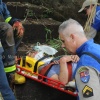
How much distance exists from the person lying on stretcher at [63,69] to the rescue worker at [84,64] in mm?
1092

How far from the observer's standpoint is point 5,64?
12.2 ft

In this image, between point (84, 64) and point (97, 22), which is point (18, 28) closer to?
point (97, 22)

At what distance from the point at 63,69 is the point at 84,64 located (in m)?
1.33

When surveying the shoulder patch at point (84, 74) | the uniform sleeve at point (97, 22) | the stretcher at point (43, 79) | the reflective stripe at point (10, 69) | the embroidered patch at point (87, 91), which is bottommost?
the stretcher at point (43, 79)

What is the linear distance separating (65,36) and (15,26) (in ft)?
5.72

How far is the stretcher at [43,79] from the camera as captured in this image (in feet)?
11.8

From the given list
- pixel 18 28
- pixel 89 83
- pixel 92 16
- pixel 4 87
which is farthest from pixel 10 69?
pixel 89 83

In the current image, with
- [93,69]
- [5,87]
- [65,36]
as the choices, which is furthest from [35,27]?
[93,69]

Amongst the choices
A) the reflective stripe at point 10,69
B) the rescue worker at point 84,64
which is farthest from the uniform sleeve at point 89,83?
the reflective stripe at point 10,69

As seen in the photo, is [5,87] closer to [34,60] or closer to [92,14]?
[34,60]

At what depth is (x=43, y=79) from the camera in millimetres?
3732

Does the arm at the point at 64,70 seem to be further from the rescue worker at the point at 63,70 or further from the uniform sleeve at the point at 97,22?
the uniform sleeve at the point at 97,22

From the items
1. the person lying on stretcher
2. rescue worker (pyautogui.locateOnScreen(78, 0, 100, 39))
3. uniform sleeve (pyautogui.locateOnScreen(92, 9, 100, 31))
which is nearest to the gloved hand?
the person lying on stretcher

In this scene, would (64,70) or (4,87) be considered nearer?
(4,87)
